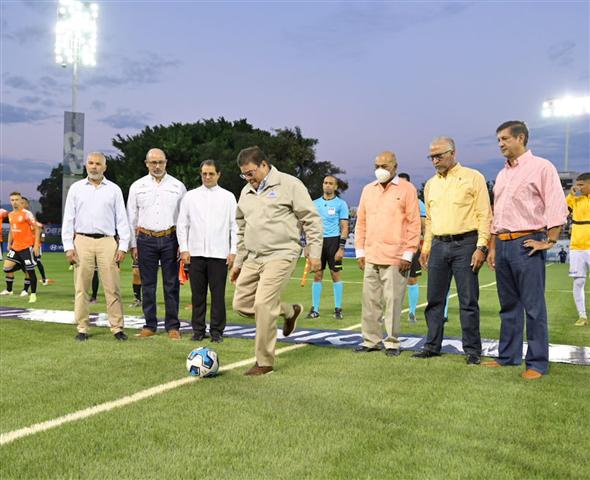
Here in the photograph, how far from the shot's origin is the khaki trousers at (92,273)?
24.2 ft

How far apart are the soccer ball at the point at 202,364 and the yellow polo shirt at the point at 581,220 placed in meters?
6.82

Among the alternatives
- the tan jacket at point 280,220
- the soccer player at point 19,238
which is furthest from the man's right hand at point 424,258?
the soccer player at point 19,238

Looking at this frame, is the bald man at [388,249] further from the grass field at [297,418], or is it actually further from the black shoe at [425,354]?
the grass field at [297,418]

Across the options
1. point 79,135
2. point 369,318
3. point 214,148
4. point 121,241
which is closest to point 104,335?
point 121,241

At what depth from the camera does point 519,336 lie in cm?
584

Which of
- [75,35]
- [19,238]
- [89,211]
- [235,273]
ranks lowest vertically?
[235,273]

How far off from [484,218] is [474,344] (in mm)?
1269

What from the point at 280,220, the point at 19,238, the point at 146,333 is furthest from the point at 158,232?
the point at 19,238

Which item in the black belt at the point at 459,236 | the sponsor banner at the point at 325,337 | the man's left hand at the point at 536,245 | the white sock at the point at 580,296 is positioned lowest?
the sponsor banner at the point at 325,337

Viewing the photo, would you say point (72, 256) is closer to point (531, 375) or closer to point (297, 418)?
point (297, 418)

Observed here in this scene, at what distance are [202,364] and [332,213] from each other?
5282mm

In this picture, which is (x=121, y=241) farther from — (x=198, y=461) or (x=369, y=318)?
(x=198, y=461)

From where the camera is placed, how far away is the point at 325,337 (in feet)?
25.2

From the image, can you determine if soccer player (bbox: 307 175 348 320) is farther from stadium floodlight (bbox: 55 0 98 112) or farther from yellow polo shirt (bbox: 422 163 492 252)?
stadium floodlight (bbox: 55 0 98 112)
